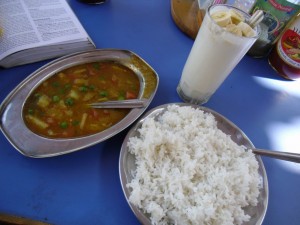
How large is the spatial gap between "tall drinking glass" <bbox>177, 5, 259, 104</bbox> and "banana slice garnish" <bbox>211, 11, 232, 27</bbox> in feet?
0.06

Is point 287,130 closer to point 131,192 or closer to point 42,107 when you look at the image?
point 131,192

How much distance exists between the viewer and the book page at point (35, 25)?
0.93 m

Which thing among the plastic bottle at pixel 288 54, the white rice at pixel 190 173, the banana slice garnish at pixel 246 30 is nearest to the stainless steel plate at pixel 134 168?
the white rice at pixel 190 173

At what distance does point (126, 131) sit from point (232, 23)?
53 centimetres

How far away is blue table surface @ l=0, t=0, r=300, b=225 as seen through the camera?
27.7 inches

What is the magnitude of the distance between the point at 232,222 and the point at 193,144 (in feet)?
0.85

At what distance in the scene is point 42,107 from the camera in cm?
82

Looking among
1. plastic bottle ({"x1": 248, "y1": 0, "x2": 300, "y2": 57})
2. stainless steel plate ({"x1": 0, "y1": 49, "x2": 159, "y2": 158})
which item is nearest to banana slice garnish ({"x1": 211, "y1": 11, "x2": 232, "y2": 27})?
stainless steel plate ({"x1": 0, "y1": 49, "x2": 159, "y2": 158})

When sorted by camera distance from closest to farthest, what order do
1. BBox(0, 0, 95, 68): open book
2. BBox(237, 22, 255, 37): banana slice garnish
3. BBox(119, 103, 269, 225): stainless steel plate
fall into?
BBox(119, 103, 269, 225): stainless steel plate, BBox(237, 22, 255, 37): banana slice garnish, BBox(0, 0, 95, 68): open book

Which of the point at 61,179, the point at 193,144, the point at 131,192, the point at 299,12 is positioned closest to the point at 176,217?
the point at 131,192

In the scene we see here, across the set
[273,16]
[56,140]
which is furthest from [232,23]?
[56,140]

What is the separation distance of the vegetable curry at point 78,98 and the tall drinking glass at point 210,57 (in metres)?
0.22

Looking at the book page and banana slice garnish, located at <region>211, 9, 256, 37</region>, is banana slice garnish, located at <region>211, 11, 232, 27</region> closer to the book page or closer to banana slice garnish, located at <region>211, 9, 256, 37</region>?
banana slice garnish, located at <region>211, 9, 256, 37</region>

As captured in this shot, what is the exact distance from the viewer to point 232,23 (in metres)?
0.81
